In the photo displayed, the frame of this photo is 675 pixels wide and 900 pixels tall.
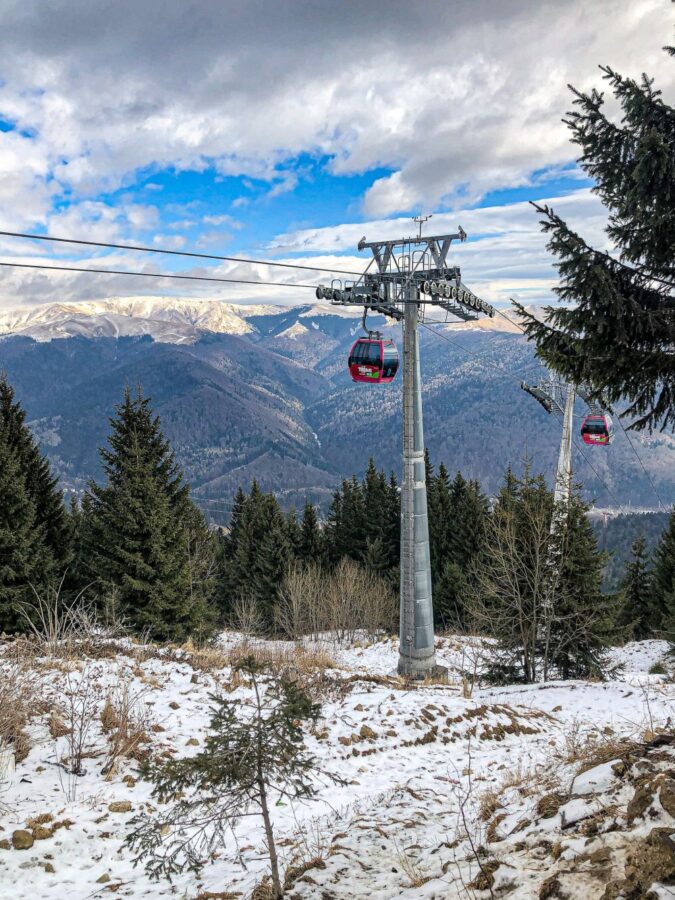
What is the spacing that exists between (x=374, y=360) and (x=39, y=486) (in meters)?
16.9

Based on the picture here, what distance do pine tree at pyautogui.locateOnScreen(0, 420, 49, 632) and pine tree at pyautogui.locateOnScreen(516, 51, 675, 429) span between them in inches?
773

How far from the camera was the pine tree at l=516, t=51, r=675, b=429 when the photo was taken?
573 centimetres

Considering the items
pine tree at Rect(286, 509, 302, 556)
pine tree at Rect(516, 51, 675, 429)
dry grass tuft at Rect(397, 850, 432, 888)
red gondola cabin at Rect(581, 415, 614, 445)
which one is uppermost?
pine tree at Rect(516, 51, 675, 429)

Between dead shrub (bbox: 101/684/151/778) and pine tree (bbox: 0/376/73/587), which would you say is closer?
dead shrub (bbox: 101/684/151/778)

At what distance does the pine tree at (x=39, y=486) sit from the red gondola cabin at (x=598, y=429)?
2235 cm

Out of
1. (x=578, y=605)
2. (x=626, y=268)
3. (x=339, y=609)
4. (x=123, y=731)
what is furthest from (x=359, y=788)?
(x=339, y=609)

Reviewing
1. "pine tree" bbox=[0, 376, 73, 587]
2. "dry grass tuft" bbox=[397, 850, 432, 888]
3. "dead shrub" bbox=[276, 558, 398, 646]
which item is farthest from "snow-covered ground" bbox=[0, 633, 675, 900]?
"dead shrub" bbox=[276, 558, 398, 646]

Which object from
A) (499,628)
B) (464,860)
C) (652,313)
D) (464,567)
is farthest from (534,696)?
(464,567)

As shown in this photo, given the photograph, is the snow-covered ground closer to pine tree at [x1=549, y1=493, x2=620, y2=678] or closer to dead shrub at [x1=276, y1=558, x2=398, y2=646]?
pine tree at [x1=549, y1=493, x2=620, y2=678]

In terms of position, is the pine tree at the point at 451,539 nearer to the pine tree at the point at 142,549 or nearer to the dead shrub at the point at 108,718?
the pine tree at the point at 142,549

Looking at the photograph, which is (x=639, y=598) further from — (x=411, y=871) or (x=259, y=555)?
(x=411, y=871)

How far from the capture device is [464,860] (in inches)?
171

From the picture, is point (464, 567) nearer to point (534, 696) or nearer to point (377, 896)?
point (534, 696)

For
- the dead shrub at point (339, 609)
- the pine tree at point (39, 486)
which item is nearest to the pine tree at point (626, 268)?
the pine tree at point (39, 486)
